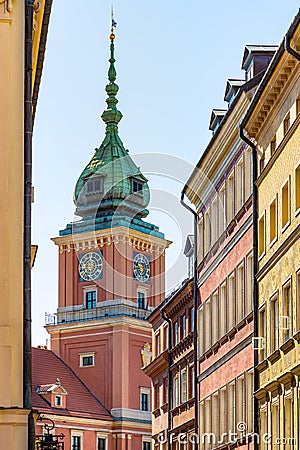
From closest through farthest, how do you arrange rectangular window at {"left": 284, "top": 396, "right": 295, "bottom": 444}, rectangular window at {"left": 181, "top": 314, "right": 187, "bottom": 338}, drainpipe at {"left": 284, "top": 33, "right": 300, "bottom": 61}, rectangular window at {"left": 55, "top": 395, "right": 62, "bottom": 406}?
drainpipe at {"left": 284, "top": 33, "right": 300, "bottom": 61} < rectangular window at {"left": 284, "top": 396, "right": 295, "bottom": 444} < rectangular window at {"left": 181, "top": 314, "right": 187, "bottom": 338} < rectangular window at {"left": 55, "top": 395, "right": 62, "bottom": 406}

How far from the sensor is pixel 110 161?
108 meters

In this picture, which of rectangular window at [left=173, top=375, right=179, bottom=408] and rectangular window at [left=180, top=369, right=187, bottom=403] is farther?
rectangular window at [left=173, top=375, right=179, bottom=408]

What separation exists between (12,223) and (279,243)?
13.5 meters

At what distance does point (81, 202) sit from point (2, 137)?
90517mm

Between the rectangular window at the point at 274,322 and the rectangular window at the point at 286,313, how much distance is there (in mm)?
931

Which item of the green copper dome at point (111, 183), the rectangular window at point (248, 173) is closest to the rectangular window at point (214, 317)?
the rectangular window at point (248, 173)

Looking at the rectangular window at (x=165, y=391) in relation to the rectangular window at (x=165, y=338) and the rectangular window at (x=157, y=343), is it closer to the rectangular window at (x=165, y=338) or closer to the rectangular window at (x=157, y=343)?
the rectangular window at (x=165, y=338)

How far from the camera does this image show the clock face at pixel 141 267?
102m

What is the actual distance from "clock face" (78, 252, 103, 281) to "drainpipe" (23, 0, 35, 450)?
82720 millimetres

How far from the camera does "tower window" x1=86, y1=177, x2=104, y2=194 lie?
4213 inches

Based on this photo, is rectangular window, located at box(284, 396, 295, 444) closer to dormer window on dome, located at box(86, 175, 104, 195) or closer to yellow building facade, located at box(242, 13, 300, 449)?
yellow building facade, located at box(242, 13, 300, 449)

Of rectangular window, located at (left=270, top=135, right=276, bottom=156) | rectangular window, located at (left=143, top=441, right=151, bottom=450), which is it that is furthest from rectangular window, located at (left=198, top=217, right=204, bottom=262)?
rectangular window, located at (left=143, top=441, right=151, bottom=450)

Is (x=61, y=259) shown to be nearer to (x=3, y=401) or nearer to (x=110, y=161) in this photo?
(x=110, y=161)

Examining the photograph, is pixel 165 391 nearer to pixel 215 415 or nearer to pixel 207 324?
pixel 207 324
